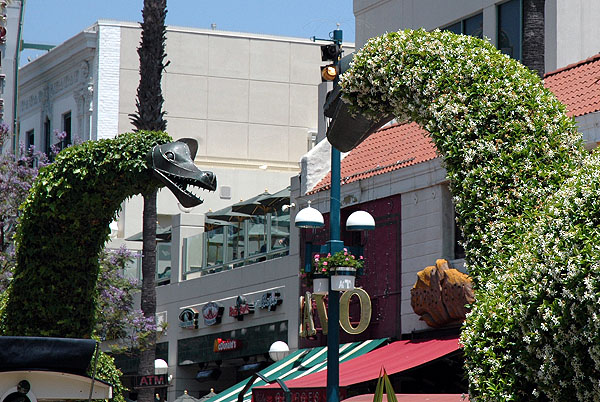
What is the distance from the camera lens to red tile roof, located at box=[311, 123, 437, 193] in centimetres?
2427

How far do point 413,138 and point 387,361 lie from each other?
19.3ft

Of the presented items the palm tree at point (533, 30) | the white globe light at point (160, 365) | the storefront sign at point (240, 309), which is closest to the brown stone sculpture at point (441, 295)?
the palm tree at point (533, 30)

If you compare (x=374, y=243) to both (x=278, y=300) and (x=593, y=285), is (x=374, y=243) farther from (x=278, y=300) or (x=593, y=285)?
(x=593, y=285)

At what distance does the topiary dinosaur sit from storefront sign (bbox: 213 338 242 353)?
62.9ft

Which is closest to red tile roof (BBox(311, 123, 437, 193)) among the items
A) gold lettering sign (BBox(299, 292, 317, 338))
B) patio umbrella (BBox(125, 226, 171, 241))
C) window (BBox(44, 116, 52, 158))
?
gold lettering sign (BBox(299, 292, 317, 338))

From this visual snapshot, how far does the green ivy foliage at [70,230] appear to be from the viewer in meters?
10.3

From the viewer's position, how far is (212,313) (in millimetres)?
30719

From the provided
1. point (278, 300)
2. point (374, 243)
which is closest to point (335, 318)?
point (374, 243)

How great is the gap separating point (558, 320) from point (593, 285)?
0.28 m

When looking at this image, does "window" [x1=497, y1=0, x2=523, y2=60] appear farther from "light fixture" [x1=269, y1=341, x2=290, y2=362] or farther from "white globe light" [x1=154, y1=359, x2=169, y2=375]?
"white globe light" [x1=154, y1=359, x2=169, y2=375]

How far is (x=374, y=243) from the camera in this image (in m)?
25.1

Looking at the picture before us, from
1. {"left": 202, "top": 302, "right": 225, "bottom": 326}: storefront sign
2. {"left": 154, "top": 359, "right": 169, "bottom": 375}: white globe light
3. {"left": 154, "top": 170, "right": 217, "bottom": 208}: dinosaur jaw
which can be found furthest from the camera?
{"left": 202, "top": 302, "right": 225, "bottom": 326}: storefront sign

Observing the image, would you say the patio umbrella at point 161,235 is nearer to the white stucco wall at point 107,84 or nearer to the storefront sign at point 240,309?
the white stucco wall at point 107,84

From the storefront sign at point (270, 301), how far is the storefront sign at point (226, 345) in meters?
1.28
